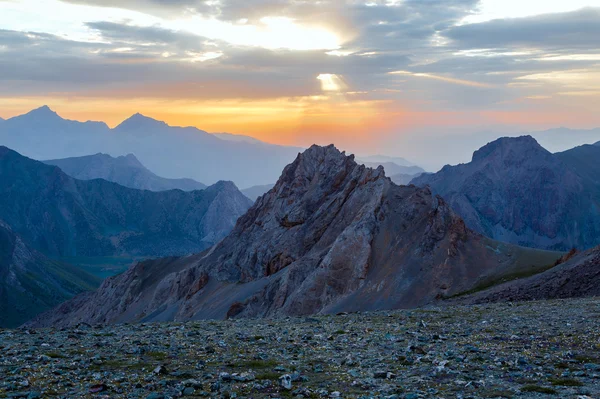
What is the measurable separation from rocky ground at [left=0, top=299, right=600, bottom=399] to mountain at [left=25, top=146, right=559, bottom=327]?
41788mm

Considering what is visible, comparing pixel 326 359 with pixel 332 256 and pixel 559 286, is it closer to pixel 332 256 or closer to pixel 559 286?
pixel 559 286

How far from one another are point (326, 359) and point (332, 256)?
203ft

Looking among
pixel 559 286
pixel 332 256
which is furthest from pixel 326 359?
pixel 332 256

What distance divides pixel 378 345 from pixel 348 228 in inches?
2495

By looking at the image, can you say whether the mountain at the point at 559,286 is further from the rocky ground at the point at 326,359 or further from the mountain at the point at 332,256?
the mountain at the point at 332,256

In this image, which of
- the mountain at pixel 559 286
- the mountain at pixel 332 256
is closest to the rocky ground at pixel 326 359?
the mountain at pixel 559 286

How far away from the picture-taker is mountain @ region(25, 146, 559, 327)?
84.1 meters

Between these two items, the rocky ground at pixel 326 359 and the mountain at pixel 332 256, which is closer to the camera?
the rocky ground at pixel 326 359

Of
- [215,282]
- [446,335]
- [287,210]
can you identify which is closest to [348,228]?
[287,210]

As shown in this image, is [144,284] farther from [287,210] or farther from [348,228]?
[348,228]

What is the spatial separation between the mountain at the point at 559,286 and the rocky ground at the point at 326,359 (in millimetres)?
15408

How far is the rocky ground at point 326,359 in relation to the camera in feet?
76.6

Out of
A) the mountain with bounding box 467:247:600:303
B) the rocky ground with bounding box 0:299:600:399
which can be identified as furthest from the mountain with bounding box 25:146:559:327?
the rocky ground with bounding box 0:299:600:399

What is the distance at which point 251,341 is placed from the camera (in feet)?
116
